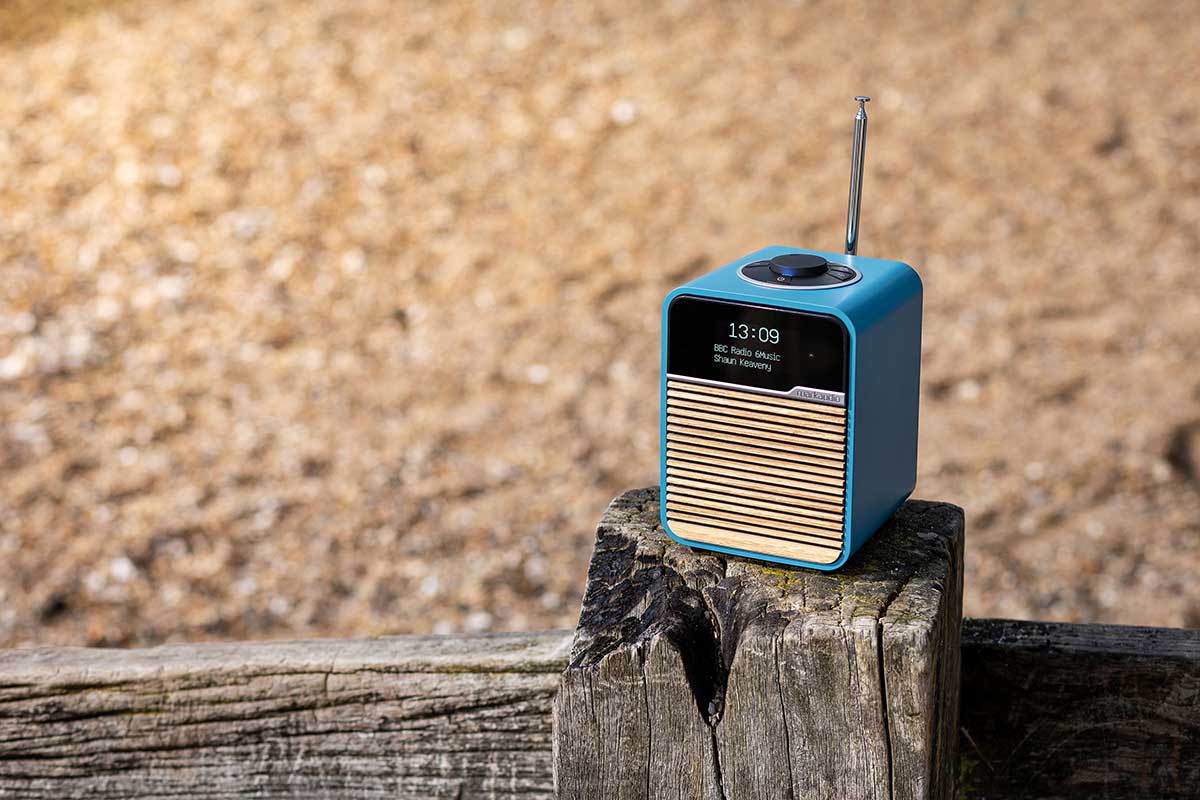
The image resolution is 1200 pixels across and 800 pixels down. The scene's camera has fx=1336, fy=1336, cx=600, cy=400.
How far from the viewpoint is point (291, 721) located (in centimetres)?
118

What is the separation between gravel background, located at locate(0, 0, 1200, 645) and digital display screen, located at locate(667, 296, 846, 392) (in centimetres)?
214

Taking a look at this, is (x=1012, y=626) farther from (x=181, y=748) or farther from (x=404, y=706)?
(x=181, y=748)

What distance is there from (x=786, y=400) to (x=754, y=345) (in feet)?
0.15

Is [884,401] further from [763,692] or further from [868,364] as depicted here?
[763,692]

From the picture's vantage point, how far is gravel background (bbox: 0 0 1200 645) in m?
3.25

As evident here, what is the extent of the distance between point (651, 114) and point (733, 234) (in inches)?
34.4

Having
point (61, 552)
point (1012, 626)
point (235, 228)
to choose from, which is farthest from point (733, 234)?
point (1012, 626)

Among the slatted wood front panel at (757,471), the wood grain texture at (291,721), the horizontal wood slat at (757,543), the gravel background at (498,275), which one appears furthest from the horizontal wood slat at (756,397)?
the gravel background at (498,275)

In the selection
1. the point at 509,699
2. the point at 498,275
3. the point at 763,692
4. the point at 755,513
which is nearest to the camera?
the point at 763,692

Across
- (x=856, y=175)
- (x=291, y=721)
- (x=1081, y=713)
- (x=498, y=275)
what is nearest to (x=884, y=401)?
(x=856, y=175)

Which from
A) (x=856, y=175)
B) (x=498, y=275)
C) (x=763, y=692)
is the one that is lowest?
(x=498, y=275)

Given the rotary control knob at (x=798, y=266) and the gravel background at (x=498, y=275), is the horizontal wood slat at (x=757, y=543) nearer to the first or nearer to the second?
the rotary control knob at (x=798, y=266)

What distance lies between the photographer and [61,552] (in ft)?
10.8

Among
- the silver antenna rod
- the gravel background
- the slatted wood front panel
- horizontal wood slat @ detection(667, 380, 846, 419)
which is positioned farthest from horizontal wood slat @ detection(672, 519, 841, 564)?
the gravel background
